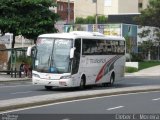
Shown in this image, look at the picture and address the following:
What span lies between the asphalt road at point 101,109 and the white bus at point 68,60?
19.0 ft

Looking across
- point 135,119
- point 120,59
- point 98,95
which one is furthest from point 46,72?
point 135,119

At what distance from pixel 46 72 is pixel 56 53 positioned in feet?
3.80

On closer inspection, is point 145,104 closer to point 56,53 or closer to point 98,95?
point 98,95

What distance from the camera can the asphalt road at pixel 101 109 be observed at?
18594 millimetres

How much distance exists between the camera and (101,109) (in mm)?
21078

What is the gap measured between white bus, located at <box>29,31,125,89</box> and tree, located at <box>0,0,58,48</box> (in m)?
14.5

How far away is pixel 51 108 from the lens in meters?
20.9

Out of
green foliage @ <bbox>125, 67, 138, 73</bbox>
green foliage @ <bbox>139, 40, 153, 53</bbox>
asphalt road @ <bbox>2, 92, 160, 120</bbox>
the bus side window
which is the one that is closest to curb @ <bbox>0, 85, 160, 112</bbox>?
asphalt road @ <bbox>2, 92, 160, 120</bbox>

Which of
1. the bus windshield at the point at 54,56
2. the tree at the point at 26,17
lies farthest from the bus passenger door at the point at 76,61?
the tree at the point at 26,17

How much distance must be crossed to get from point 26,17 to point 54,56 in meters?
18.9

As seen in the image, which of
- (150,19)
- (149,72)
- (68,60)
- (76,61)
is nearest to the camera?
(68,60)

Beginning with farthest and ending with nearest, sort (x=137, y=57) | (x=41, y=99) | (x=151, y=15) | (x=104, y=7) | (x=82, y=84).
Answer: (x=104, y=7) < (x=137, y=57) < (x=151, y=15) < (x=82, y=84) < (x=41, y=99)

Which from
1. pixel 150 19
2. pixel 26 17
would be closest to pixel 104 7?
pixel 150 19

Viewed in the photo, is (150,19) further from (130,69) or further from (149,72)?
(149,72)
